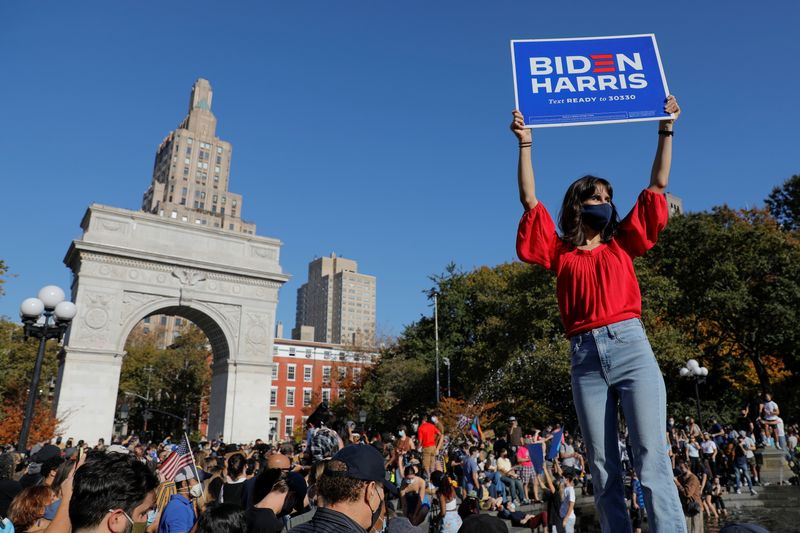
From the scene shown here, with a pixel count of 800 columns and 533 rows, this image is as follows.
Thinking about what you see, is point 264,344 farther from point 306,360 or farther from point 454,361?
point 306,360

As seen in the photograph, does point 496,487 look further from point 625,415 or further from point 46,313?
point 625,415

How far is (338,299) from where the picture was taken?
173 meters

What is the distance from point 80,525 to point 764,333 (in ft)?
107

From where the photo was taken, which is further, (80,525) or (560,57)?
(560,57)

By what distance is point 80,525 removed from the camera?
2.52 meters

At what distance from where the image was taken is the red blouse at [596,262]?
272cm

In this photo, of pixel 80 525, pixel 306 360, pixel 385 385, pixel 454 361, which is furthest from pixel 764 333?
pixel 306 360

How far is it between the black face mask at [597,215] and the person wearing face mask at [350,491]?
1.71 meters

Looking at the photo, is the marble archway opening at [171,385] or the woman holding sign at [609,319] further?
the marble archway opening at [171,385]

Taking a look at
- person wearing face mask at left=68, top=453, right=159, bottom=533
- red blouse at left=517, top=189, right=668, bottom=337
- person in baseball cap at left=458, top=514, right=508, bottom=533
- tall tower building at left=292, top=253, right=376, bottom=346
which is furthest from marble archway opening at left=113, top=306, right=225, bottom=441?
tall tower building at left=292, top=253, right=376, bottom=346

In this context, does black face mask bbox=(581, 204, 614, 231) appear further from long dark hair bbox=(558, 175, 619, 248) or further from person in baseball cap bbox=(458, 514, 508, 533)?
person in baseball cap bbox=(458, 514, 508, 533)

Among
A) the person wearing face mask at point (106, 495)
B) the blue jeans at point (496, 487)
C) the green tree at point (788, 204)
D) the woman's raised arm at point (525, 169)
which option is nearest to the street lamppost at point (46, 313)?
the person wearing face mask at point (106, 495)

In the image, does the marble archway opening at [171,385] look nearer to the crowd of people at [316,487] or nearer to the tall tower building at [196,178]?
the crowd of people at [316,487]

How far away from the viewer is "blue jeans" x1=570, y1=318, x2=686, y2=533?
2385 mm
